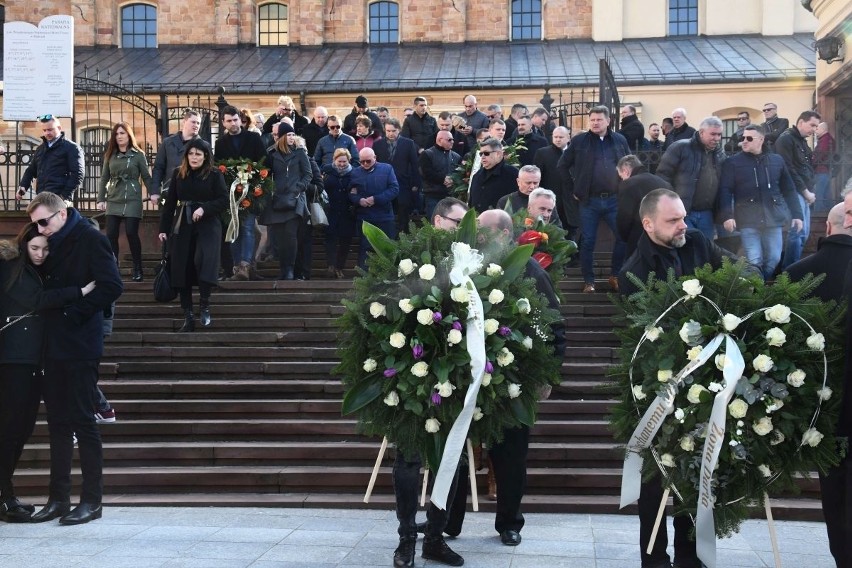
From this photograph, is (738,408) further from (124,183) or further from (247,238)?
(124,183)

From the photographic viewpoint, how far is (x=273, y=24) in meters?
35.7

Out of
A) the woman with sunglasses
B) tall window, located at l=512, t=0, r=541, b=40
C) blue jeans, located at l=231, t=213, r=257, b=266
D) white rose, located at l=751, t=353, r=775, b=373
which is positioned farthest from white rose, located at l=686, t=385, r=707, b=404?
tall window, located at l=512, t=0, r=541, b=40

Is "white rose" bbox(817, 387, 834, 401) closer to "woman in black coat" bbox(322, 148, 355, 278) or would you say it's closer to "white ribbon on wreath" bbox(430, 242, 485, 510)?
"white ribbon on wreath" bbox(430, 242, 485, 510)

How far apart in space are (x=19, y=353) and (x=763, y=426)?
528 centimetres

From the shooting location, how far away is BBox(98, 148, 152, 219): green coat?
13625 mm

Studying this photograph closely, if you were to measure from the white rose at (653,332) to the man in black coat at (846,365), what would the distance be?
952mm

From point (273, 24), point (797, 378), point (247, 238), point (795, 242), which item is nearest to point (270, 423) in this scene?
point (247, 238)

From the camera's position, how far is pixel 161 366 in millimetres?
11141

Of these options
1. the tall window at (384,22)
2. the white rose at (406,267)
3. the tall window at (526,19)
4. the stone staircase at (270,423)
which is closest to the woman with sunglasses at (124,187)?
the stone staircase at (270,423)

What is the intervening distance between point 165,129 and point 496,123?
8381 millimetres

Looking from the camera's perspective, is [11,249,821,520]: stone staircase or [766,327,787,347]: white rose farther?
[11,249,821,520]: stone staircase

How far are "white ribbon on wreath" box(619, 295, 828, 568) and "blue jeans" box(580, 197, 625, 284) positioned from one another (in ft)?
21.2

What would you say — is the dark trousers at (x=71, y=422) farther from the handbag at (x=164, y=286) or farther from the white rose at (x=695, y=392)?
the white rose at (x=695, y=392)

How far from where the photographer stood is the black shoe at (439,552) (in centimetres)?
672
